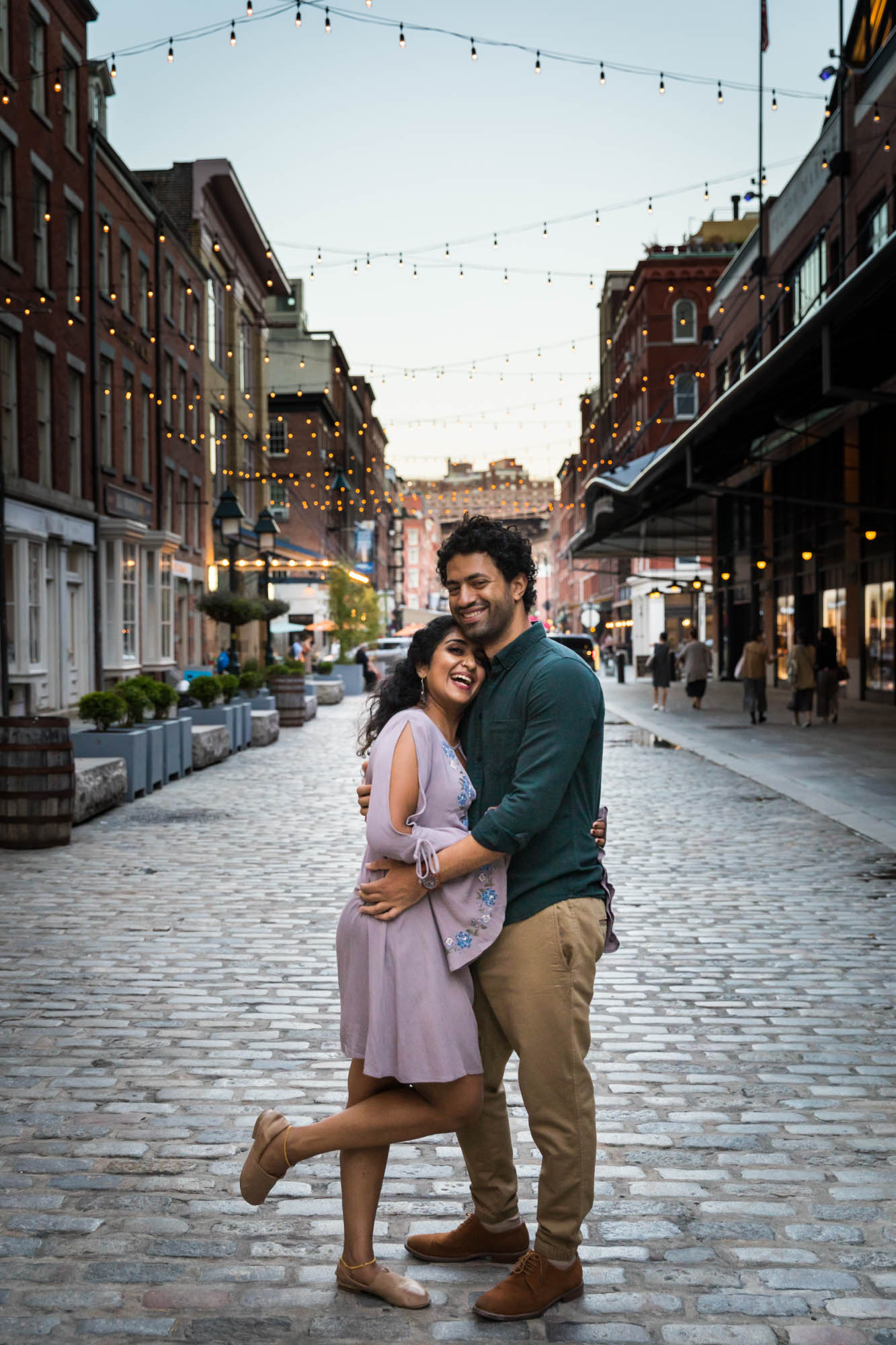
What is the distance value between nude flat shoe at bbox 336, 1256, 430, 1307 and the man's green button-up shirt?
974 mm

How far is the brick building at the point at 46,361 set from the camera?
76.5ft

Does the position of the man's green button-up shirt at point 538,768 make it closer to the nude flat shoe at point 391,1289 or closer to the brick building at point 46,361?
the nude flat shoe at point 391,1289

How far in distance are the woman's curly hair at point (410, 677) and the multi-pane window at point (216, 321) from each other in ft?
136

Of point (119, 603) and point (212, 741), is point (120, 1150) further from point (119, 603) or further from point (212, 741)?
point (119, 603)

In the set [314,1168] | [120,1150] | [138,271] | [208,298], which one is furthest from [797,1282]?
[208,298]

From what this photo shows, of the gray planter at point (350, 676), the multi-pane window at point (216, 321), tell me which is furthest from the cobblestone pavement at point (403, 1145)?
the multi-pane window at point (216, 321)

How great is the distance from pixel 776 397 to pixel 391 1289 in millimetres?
20549

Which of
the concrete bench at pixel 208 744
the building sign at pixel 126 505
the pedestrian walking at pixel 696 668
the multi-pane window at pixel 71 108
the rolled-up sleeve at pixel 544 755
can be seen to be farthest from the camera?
the building sign at pixel 126 505

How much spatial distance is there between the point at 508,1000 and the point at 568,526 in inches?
4276

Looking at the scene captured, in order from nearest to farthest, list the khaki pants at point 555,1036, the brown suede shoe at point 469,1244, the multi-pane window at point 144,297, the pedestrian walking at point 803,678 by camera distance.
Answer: the khaki pants at point 555,1036
the brown suede shoe at point 469,1244
the pedestrian walking at point 803,678
the multi-pane window at point 144,297

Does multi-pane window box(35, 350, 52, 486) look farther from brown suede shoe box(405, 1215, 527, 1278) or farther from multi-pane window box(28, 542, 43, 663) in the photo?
brown suede shoe box(405, 1215, 527, 1278)

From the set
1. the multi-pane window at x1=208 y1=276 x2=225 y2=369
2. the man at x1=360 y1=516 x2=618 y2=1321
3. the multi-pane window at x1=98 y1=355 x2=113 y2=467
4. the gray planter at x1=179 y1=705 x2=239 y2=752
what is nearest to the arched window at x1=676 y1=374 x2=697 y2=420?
the multi-pane window at x1=208 y1=276 x2=225 y2=369

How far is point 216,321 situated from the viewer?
44.5 meters

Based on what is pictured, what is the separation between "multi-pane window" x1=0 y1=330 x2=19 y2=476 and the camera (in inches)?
910
